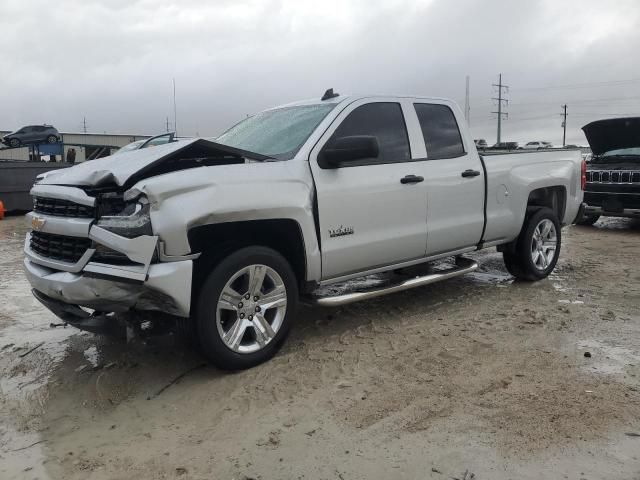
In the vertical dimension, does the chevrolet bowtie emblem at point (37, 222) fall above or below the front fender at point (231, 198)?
below

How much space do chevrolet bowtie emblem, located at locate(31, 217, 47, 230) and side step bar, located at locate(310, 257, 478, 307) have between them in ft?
6.62

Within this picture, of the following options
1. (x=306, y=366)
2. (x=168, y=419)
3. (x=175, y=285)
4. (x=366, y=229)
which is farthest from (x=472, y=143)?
(x=168, y=419)

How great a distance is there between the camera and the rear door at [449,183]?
5.14m

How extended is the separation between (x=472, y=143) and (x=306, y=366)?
295 centimetres

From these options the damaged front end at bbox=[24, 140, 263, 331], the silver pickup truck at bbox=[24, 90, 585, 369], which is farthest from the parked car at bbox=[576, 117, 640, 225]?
the damaged front end at bbox=[24, 140, 263, 331]

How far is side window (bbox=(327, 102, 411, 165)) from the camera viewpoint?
186 inches

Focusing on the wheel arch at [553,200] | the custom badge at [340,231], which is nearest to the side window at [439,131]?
the custom badge at [340,231]

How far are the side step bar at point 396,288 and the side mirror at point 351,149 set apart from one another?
1040mm

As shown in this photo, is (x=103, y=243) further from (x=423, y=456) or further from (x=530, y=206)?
(x=530, y=206)

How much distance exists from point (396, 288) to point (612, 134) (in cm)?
854

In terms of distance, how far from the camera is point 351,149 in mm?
4180

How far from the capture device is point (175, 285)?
347 cm

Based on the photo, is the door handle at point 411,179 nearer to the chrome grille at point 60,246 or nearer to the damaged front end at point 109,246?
the damaged front end at point 109,246

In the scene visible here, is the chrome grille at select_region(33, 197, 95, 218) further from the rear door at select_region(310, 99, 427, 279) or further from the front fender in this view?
the rear door at select_region(310, 99, 427, 279)
